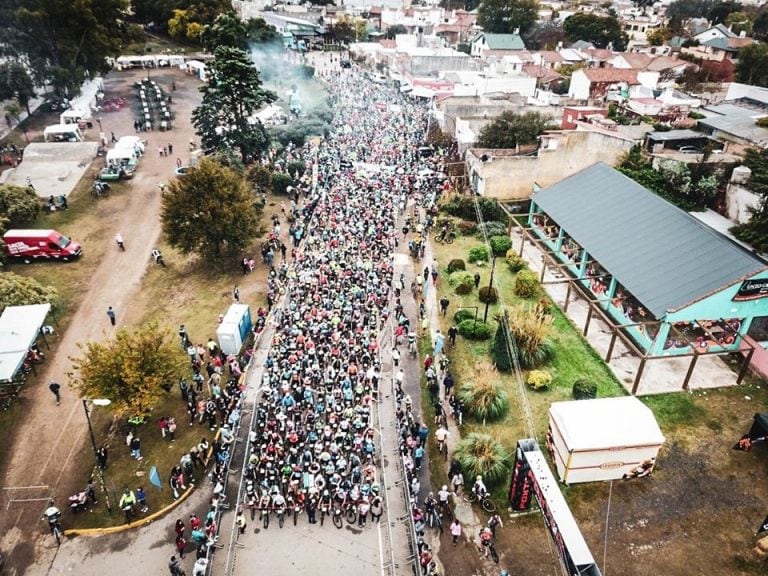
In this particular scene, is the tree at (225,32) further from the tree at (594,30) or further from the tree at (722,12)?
the tree at (722,12)

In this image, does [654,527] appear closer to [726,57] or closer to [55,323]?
[55,323]

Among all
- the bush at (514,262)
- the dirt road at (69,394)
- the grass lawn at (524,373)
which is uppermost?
the bush at (514,262)

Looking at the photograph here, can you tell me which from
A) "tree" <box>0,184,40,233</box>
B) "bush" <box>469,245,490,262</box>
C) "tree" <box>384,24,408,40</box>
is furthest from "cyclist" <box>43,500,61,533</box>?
"tree" <box>384,24,408,40</box>

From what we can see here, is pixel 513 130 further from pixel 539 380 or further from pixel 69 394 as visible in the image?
pixel 69 394

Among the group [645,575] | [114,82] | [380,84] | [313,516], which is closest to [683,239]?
[645,575]

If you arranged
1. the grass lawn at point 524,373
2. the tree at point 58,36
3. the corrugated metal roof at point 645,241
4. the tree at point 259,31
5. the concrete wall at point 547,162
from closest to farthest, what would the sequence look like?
1. the grass lawn at point 524,373
2. the corrugated metal roof at point 645,241
3. the concrete wall at point 547,162
4. the tree at point 58,36
5. the tree at point 259,31

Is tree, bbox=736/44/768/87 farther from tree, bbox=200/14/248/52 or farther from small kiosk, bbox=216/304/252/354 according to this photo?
small kiosk, bbox=216/304/252/354

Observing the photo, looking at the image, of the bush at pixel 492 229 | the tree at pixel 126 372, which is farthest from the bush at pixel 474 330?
the tree at pixel 126 372
